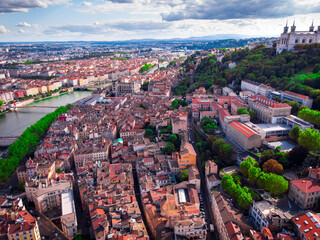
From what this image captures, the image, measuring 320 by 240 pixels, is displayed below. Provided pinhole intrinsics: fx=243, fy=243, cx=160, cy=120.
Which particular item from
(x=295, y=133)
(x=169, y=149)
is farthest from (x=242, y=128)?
(x=169, y=149)

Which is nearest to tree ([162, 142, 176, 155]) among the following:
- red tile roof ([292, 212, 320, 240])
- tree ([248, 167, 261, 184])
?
tree ([248, 167, 261, 184])

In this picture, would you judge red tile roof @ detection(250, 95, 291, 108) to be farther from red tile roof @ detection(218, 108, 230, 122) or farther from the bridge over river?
the bridge over river

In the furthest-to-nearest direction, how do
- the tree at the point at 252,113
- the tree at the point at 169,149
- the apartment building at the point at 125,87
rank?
the apartment building at the point at 125,87 → the tree at the point at 252,113 → the tree at the point at 169,149

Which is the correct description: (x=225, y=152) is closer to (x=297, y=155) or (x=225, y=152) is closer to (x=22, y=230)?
(x=297, y=155)

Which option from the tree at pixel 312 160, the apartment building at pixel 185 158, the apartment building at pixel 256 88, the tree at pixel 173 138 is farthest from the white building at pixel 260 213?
the apartment building at pixel 256 88

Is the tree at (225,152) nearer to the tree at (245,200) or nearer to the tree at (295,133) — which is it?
the tree at (245,200)
